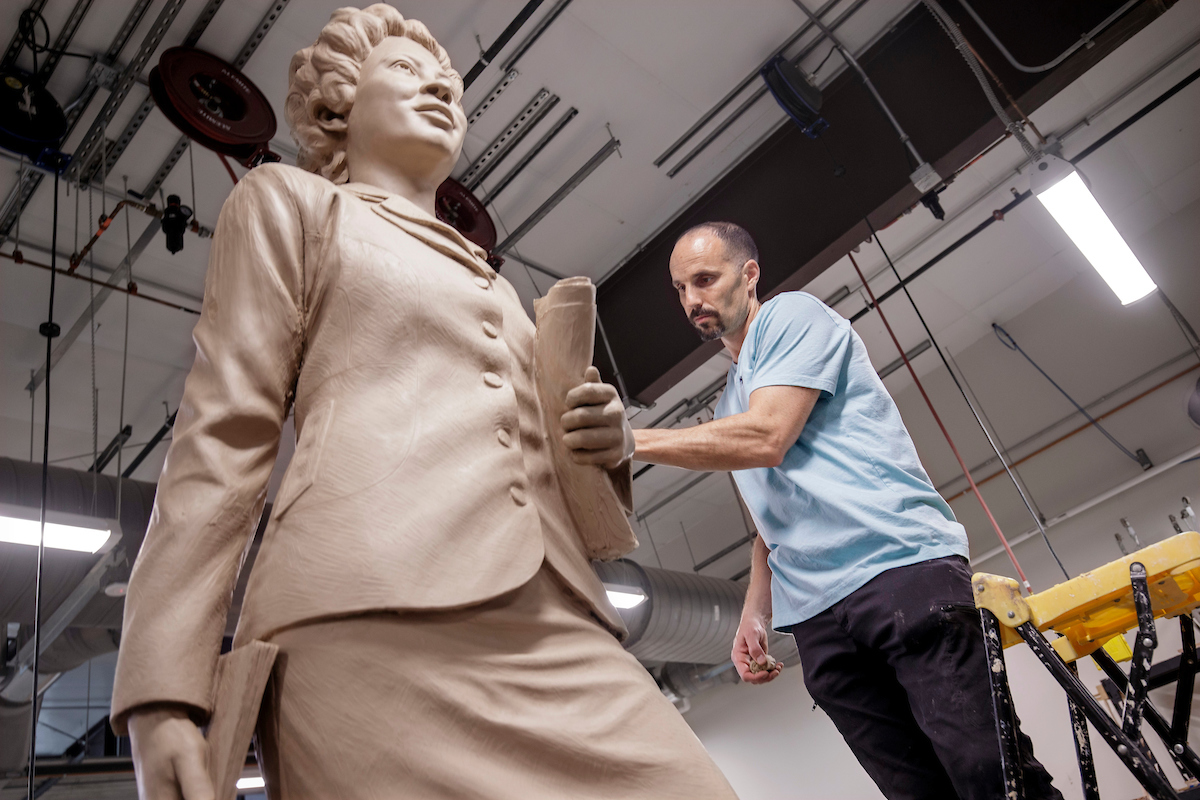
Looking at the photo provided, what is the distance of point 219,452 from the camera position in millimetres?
910

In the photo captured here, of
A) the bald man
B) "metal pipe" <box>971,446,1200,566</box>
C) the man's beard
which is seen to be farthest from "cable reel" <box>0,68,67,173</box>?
"metal pipe" <box>971,446,1200,566</box>

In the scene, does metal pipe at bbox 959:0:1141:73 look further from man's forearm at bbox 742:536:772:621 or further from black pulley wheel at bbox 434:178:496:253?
man's forearm at bbox 742:536:772:621

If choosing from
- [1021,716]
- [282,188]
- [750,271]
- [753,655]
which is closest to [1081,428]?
[1021,716]

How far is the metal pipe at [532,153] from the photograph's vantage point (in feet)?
15.2

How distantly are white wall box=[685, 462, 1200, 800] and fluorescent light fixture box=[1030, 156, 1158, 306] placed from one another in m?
2.84

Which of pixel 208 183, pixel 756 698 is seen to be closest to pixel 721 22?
pixel 208 183

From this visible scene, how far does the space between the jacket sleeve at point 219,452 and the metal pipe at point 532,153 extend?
145 inches

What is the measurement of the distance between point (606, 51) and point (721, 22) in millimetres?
572

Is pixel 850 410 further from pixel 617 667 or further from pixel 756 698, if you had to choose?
pixel 756 698

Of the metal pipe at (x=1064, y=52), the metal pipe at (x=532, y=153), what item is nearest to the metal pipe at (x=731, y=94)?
the metal pipe at (x=532, y=153)

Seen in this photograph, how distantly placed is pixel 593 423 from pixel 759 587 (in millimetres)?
1082

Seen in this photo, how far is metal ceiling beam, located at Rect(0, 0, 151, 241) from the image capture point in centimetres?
373

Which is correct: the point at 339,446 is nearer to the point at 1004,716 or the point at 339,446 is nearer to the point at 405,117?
the point at 405,117

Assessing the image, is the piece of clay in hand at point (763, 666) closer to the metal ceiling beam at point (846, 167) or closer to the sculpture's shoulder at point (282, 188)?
the sculpture's shoulder at point (282, 188)
